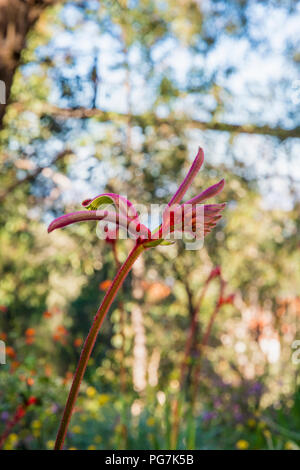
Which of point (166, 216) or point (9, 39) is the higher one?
point (9, 39)

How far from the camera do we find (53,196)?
3209 mm

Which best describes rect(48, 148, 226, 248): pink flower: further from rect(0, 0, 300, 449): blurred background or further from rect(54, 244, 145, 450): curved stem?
rect(0, 0, 300, 449): blurred background

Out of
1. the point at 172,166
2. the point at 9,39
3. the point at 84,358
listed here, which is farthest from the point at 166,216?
the point at 172,166

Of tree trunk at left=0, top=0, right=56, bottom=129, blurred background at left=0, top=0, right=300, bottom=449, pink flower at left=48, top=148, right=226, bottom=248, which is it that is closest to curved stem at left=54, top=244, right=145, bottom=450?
pink flower at left=48, top=148, right=226, bottom=248

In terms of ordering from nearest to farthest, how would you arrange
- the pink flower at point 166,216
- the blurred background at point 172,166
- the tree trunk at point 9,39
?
the pink flower at point 166,216, the tree trunk at point 9,39, the blurred background at point 172,166

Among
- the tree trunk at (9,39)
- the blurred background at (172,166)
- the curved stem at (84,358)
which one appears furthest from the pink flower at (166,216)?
the blurred background at (172,166)

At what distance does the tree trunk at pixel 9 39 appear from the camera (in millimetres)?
1576

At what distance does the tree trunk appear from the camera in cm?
158

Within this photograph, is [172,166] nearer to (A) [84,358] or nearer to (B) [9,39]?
(B) [9,39]

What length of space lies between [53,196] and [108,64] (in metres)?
0.97

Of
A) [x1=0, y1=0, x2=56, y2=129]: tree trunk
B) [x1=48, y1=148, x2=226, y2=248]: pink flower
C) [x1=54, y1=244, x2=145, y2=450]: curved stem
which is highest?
[x1=0, y1=0, x2=56, y2=129]: tree trunk

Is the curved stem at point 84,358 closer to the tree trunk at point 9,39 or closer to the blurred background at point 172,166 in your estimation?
the tree trunk at point 9,39

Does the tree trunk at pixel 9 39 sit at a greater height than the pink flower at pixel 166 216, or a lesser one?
greater

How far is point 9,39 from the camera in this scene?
161cm
